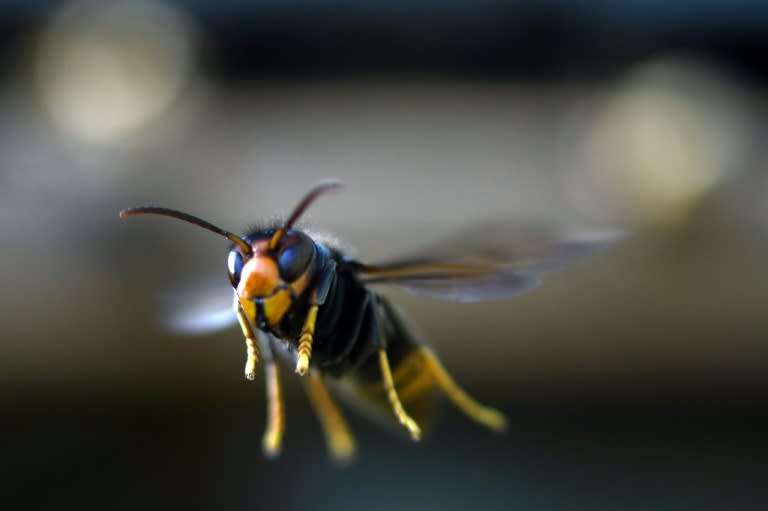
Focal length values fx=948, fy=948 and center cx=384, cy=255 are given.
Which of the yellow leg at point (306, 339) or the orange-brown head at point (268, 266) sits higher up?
the orange-brown head at point (268, 266)

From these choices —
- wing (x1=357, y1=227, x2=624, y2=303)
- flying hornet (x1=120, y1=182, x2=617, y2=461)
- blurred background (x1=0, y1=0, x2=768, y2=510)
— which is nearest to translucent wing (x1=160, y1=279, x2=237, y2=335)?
flying hornet (x1=120, y1=182, x2=617, y2=461)

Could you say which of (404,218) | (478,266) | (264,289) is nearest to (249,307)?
(264,289)

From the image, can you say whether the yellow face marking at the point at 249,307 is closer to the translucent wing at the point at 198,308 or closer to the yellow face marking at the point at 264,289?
the yellow face marking at the point at 264,289

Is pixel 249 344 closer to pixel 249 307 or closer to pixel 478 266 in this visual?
pixel 249 307

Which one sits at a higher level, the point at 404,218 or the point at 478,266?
the point at 478,266

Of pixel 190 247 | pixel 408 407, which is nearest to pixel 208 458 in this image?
pixel 190 247

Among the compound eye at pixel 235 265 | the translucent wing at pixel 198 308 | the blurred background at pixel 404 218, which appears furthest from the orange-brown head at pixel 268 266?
the blurred background at pixel 404 218

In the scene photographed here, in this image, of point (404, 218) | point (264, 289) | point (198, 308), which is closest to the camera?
point (264, 289)
